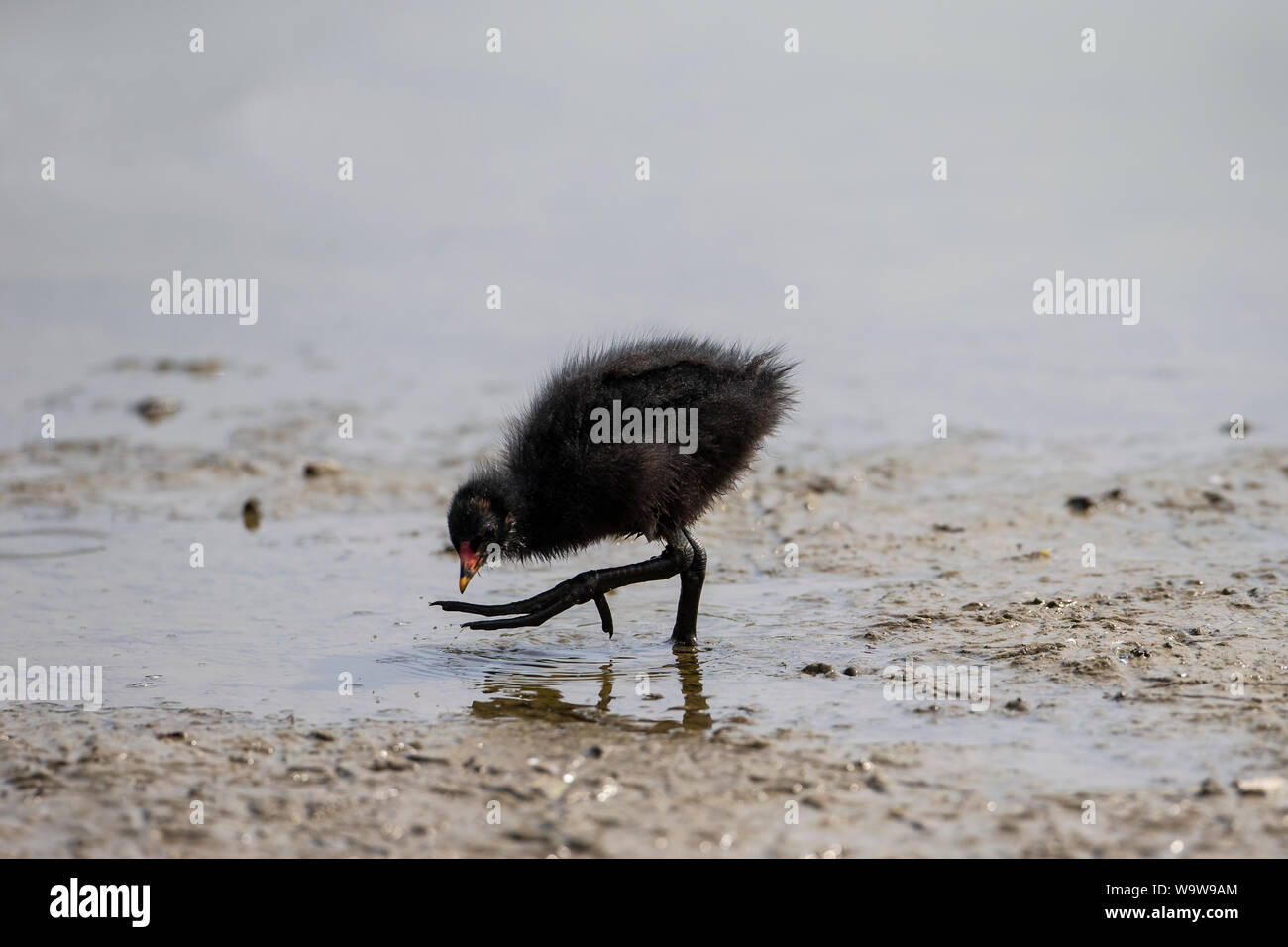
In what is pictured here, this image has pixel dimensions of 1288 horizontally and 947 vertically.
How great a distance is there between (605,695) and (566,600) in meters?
0.66

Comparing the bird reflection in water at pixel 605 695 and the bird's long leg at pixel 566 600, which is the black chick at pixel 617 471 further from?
the bird reflection in water at pixel 605 695

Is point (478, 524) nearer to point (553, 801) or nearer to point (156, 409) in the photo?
point (553, 801)

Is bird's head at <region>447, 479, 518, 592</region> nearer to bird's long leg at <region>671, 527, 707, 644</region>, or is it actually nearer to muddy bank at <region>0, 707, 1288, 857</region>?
bird's long leg at <region>671, 527, 707, 644</region>

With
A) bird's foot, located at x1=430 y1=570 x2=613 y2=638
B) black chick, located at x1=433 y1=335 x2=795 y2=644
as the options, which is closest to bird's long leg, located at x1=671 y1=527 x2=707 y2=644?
black chick, located at x1=433 y1=335 x2=795 y2=644

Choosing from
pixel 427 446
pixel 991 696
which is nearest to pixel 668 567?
pixel 991 696

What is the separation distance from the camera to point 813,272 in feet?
50.4

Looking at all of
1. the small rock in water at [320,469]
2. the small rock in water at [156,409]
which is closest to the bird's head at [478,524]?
the small rock in water at [320,469]

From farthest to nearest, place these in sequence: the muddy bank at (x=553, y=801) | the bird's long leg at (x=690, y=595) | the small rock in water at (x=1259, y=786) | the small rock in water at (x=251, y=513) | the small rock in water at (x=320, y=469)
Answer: the small rock in water at (x=320, y=469) → the small rock in water at (x=251, y=513) → the bird's long leg at (x=690, y=595) → the small rock in water at (x=1259, y=786) → the muddy bank at (x=553, y=801)

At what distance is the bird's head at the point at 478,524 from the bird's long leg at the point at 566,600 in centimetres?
17

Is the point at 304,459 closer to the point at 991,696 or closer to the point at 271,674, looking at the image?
the point at 271,674

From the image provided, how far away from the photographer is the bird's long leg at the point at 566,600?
5984mm

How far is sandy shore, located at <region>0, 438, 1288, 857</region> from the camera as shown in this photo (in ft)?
13.2

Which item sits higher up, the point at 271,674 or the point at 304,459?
the point at 304,459
